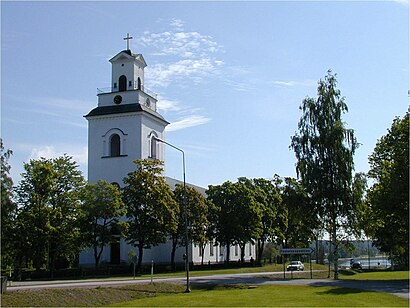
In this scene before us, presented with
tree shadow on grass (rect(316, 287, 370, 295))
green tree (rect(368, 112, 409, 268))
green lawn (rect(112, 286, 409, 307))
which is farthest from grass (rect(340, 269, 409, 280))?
green lawn (rect(112, 286, 409, 307))

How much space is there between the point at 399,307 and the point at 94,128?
4876cm

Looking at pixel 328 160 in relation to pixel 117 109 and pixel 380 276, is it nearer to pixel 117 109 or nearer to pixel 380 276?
pixel 380 276

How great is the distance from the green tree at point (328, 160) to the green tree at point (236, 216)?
1977 cm

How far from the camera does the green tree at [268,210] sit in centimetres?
7406

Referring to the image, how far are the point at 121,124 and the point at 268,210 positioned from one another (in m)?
23.4

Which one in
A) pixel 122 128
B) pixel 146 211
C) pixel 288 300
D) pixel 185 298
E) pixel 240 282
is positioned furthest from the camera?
pixel 122 128

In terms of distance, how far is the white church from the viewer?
207 ft

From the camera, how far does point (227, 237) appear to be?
67250mm

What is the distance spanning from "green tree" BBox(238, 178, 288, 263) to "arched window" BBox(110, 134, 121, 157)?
18.9 m

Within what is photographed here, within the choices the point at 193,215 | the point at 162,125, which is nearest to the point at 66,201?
the point at 193,215

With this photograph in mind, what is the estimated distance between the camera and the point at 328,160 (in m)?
46.1

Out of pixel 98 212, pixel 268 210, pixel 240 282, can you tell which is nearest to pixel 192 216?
pixel 98 212

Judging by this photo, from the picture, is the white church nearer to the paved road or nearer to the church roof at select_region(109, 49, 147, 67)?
the church roof at select_region(109, 49, 147, 67)

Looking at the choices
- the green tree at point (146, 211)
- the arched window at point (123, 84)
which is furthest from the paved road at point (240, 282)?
the arched window at point (123, 84)
